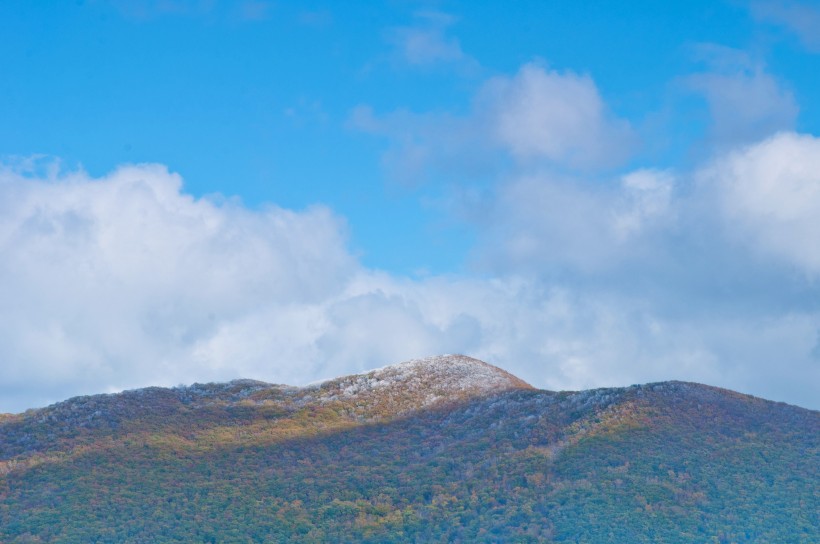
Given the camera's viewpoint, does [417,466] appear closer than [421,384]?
Yes

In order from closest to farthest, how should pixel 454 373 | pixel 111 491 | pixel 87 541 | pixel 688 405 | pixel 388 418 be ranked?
pixel 87 541, pixel 111 491, pixel 688 405, pixel 388 418, pixel 454 373

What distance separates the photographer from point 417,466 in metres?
68.1

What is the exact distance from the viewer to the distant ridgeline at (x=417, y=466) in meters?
57.5

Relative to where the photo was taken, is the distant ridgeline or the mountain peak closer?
the distant ridgeline

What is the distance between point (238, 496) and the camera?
211ft

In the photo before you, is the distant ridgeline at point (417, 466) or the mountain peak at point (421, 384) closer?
the distant ridgeline at point (417, 466)

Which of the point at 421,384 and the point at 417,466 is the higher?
the point at 421,384

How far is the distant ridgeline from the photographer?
5750cm

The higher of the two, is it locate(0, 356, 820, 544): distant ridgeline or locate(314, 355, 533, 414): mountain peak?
locate(314, 355, 533, 414): mountain peak

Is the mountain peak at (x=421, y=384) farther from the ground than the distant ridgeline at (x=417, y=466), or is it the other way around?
the mountain peak at (x=421, y=384)

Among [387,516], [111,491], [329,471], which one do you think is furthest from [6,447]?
[387,516]

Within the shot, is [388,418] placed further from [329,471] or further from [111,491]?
[111,491]

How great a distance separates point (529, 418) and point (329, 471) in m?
16.6

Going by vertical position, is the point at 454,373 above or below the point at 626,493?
above
